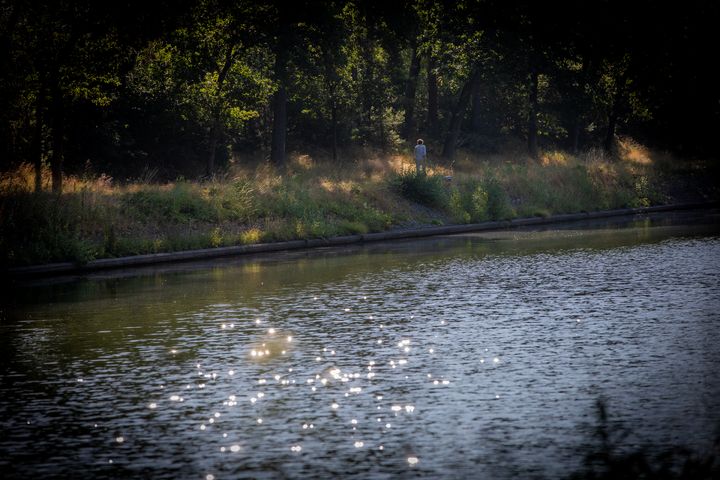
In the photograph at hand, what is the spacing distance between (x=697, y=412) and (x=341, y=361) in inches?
147

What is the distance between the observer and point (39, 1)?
27609 millimetres

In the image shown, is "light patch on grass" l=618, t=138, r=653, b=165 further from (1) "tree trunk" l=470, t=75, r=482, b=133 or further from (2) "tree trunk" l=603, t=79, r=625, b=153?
(1) "tree trunk" l=470, t=75, r=482, b=133

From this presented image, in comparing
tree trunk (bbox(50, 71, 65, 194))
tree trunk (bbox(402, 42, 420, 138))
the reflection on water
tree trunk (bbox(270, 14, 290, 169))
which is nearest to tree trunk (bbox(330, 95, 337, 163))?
tree trunk (bbox(270, 14, 290, 169))

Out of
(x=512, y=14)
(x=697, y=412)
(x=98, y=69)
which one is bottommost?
(x=697, y=412)

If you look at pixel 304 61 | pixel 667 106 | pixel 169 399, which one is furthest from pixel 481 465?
pixel 667 106

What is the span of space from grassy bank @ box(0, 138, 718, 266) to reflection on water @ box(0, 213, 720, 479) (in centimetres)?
462

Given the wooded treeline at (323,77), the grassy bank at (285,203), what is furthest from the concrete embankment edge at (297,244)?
the wooded treeline at (323,77)

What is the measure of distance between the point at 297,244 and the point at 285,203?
3.02m

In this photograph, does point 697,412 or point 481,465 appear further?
point 697,412

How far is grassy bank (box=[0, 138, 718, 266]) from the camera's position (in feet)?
75.9

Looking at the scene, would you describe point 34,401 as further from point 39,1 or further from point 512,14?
point 512,14

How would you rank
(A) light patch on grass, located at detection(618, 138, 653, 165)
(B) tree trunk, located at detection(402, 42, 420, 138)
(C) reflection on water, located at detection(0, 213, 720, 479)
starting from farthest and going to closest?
(B) tree trunk, located at detection(402, 42, 420, 138), (A) light patch on grass, located at detection(618, 138, 653, 165), (C) reflection on water, located at detection(0, 213, 720, 479)

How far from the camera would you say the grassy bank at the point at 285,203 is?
2312 centimetres

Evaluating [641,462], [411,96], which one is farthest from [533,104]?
[641,462]
